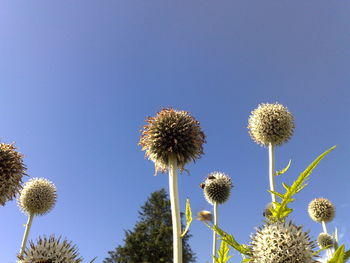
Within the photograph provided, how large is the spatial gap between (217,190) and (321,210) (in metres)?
4.83

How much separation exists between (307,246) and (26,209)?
30.1 feet

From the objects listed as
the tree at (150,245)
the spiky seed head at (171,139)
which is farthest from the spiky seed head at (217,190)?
the tree at (150,245)

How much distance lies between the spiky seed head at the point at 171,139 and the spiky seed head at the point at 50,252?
6.60ft

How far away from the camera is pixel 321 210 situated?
1239 centimetres

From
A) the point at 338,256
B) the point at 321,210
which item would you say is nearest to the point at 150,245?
the point at 321,210

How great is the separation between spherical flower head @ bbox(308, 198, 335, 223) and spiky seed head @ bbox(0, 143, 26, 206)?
10998 mm

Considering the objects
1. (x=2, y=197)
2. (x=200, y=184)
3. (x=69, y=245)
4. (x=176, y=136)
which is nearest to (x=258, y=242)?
(x=69, y=245)

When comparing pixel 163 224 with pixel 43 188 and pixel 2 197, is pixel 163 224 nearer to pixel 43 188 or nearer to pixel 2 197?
pixel 43 188

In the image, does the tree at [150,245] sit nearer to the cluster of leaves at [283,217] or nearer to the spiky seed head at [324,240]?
the spiky seed head at [324,240]

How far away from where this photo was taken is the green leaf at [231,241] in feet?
7.04

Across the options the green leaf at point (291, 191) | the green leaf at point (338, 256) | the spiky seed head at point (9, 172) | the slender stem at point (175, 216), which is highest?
the spiky seed head at point (9, 172)

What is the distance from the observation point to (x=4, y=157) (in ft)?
19.6

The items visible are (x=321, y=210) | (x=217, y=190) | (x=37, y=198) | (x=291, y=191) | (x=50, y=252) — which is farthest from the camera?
(x=321, y=210)

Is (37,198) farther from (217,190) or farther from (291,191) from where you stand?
(291,191)
